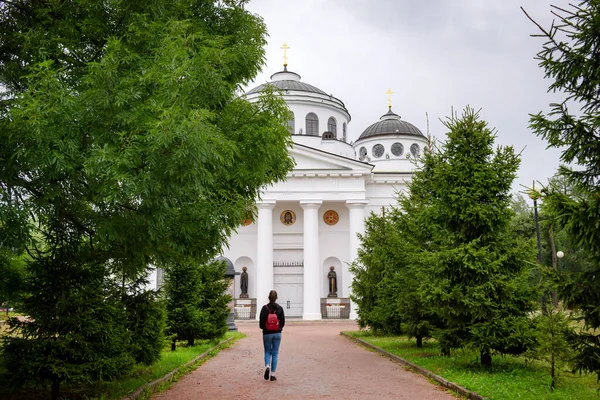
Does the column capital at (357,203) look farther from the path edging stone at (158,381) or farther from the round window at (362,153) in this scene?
the path edging stone at (158,381)

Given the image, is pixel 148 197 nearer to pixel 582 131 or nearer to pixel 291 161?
pixel 291 161

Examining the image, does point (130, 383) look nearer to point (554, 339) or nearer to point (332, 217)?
point (554, 339)

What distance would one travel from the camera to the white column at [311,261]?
3841 cm

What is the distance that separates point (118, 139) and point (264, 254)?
33.8m

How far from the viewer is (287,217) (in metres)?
44.0

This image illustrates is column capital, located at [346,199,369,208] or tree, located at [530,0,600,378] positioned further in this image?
column capital, located at [346,199,369,208]

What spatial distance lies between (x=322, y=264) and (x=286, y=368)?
101ft

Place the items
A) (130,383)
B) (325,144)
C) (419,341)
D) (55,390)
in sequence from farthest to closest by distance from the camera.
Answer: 1. (325,144)
2. (419,341)
3. (130,383)
4. (55,390)

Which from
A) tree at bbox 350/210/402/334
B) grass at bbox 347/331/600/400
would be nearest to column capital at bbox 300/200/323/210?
tree at bbox 350/210/402/334

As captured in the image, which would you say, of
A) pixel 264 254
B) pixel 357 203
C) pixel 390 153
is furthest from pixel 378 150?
pixel 264 254

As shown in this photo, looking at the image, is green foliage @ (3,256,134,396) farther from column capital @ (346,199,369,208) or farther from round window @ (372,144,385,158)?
round window @ (372,144,385,158)

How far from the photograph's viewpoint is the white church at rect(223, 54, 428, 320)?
39438 millimetres

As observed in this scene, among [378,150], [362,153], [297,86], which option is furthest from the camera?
[362,153]

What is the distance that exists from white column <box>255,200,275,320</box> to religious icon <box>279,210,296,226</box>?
3.17 meters
